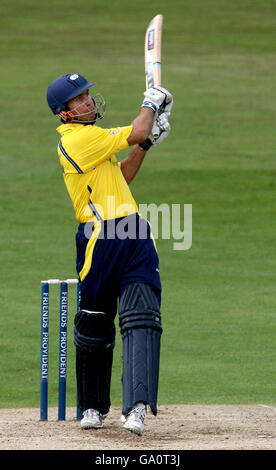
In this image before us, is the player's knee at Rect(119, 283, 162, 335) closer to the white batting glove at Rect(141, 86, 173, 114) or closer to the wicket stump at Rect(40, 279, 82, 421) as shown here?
the wicket stump at Rect(40, 279, 82, 421)

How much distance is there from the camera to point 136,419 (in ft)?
18.4

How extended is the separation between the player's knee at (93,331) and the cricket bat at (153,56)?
1.55m

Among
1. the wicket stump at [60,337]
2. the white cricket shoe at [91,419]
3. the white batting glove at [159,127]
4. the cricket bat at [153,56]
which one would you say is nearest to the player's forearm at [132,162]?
the white batting glove at [159,127]

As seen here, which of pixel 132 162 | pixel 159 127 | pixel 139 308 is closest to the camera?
pixel 139 308

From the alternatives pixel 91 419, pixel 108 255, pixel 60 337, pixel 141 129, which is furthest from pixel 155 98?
pixel 91 419

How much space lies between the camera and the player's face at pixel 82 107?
19.7 feet

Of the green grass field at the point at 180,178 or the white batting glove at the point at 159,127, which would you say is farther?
the green grass field at the point at 180,178

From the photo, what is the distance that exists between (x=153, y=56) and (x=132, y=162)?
2.62ft

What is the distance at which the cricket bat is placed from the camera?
648 cm

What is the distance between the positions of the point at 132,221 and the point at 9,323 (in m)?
4.74

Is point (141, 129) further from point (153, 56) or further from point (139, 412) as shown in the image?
point (139, 412)

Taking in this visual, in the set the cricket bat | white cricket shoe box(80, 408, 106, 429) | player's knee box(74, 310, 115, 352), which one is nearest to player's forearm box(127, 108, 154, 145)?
the cricket bat

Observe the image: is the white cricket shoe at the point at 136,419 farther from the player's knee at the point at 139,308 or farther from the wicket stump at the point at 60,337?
the wicket stump at the point at 60,337

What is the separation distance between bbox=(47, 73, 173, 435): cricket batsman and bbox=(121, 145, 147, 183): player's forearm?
0.22 metres
